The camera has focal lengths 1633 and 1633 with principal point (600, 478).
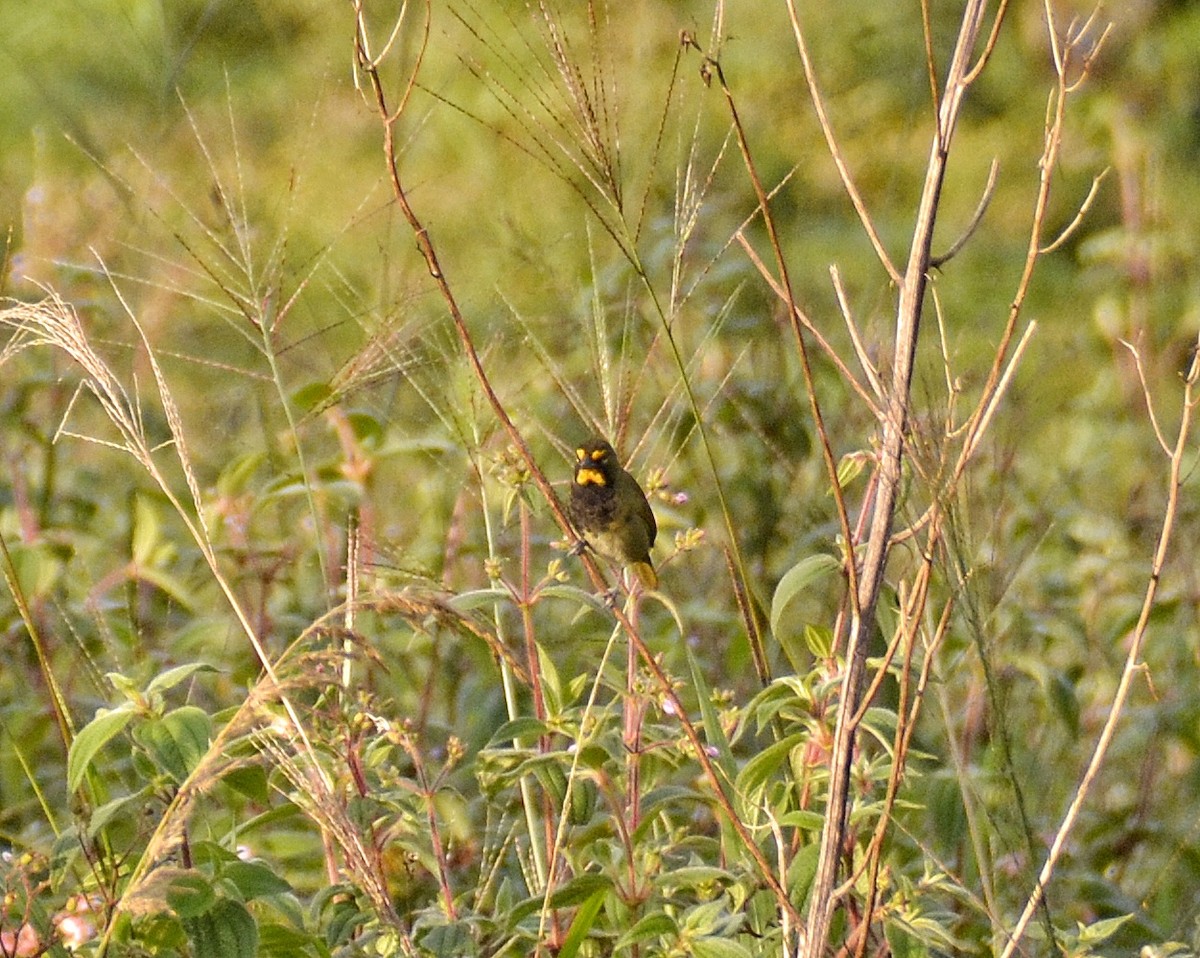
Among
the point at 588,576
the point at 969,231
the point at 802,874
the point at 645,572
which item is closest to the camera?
the point at 969,231

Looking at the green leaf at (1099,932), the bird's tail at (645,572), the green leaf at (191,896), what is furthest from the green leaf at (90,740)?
the bird's tail at (645,572)

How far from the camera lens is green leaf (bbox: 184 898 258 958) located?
1.36 meters

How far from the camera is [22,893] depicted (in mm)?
1588

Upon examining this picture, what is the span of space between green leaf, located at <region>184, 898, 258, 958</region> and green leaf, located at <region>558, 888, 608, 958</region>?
0.89 ft

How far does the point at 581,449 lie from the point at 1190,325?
185cm

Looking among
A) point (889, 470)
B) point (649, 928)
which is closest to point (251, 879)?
point (649, 928)

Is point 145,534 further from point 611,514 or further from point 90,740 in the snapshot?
point 90,740

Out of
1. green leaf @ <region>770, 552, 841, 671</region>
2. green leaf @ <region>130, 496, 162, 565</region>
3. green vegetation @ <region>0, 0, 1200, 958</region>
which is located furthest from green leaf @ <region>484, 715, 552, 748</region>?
green leaf @ <region>130, 496, 162, 565</region>

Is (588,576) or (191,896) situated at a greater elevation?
(191,896)

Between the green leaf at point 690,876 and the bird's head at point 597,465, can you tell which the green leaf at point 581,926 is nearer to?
the green leaf at point 690,876

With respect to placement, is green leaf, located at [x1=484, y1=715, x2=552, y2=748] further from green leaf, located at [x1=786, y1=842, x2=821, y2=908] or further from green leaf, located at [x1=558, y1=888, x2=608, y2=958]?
green leaf, located at [x1=786, y1=842, x2=821, y2=908]

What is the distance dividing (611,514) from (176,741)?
1343 millimetres

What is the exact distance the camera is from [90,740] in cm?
135

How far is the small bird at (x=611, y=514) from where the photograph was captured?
259cm
